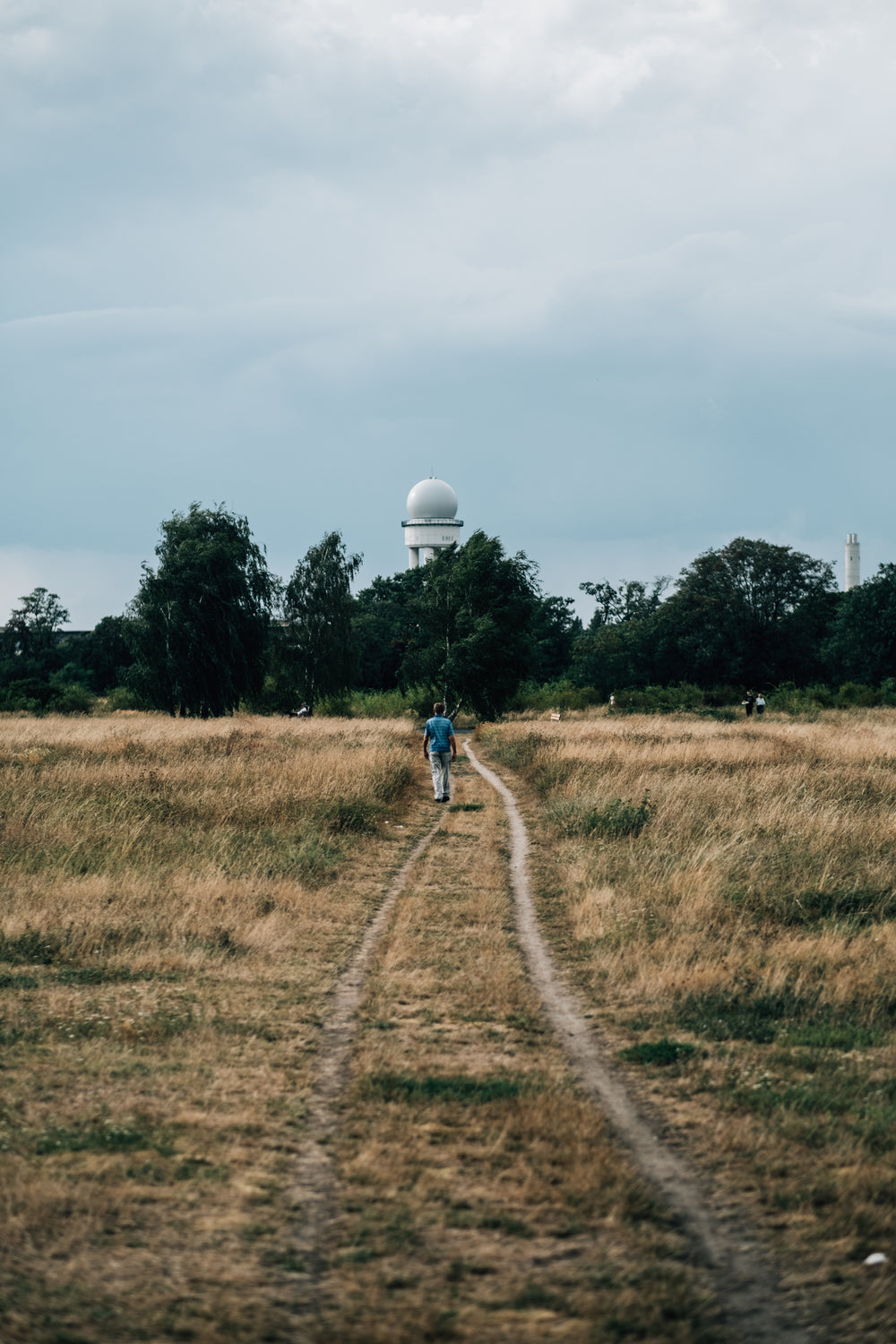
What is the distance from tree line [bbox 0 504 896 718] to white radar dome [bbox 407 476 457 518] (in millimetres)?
22532

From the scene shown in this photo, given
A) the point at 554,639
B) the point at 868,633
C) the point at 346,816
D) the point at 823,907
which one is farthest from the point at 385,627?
the point at 823,907

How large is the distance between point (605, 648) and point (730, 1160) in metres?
78.6

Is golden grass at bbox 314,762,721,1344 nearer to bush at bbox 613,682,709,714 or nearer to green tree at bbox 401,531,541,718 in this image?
green tree at bbox 401,531,541,718

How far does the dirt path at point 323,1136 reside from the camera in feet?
13.2

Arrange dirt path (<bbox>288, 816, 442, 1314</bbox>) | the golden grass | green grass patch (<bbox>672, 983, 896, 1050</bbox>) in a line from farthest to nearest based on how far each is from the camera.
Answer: green grass patch (<bbox>672, 983, 896, 1050</bbox>) < dirt path (<bbox>288, 816, 442, 1314</bbox>) < the golden grass

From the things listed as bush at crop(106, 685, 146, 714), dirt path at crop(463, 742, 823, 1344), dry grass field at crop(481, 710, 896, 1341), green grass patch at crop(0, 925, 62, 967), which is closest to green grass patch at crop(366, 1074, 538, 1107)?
dirt path at crop(463, 742, 823, 1344)

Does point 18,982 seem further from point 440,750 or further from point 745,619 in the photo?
point 745,619

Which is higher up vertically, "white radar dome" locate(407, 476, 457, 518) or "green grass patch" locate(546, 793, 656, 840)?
"white radar dome" locate(407, 476, 457, 518)

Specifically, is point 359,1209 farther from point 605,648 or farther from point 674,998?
point 605,648

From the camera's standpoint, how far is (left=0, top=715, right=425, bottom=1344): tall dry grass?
3.89m

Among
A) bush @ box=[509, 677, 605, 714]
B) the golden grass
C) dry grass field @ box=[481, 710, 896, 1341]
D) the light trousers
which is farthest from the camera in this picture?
bush @ box=[509, 677, 605, 714]

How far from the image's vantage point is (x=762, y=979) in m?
8.03

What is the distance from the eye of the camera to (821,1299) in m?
3.80

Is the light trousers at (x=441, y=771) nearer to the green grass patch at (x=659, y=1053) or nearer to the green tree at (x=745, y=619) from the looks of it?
the green grass patch at (x=659, y=1053)
